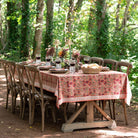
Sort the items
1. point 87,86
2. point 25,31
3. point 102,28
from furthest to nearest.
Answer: point 25,31
point 102,28
point 87,86

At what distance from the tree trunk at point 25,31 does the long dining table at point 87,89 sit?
8722mm

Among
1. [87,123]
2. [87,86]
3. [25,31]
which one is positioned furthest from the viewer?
[25,31]

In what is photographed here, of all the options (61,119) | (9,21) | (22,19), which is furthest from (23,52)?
(61,119)

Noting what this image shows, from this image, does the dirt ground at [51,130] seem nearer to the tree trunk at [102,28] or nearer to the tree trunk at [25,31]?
the tree trunk at [102,28]

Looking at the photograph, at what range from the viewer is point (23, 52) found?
13.5 m

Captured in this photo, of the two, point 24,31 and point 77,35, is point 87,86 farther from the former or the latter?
point 24,31

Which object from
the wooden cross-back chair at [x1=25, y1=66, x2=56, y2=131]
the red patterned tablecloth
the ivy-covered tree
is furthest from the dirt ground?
the ivy-covered tree

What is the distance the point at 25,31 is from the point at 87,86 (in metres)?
9.35

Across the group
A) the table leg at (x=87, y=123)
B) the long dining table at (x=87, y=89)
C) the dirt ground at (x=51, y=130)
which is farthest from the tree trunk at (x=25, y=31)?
the table leg at (x=87, y=123)

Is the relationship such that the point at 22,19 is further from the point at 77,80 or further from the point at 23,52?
the point at 77,80

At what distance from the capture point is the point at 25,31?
1333 centimetres

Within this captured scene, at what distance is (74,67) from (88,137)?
Answer: 1.20 meters

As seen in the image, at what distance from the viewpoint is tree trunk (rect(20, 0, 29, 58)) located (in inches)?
512

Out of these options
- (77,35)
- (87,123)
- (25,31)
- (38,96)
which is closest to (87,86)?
(87,123)
